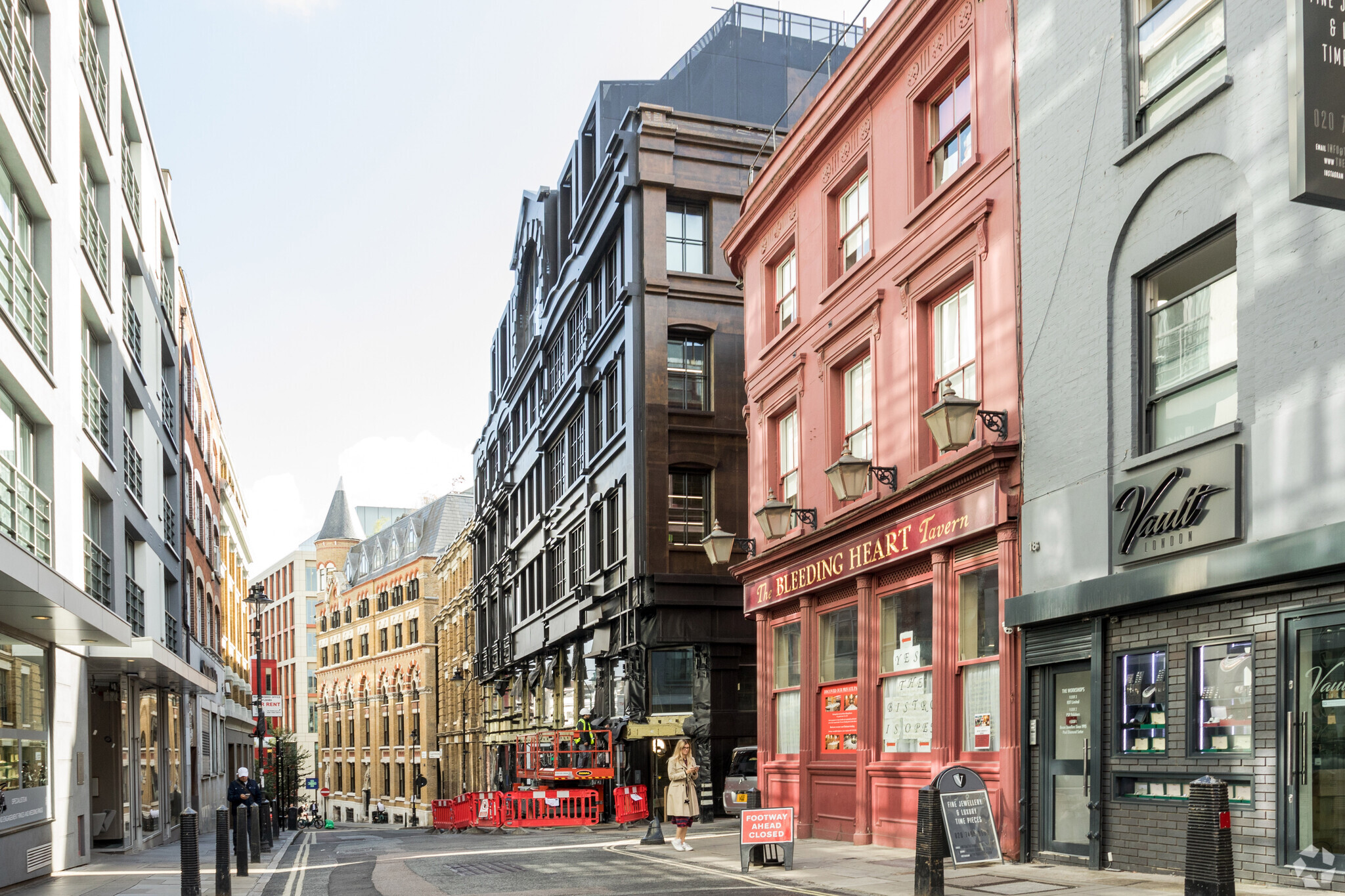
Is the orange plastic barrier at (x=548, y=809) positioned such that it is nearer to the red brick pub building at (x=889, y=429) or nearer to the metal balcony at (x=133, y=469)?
the red brick pub building at (x=889, y=429)

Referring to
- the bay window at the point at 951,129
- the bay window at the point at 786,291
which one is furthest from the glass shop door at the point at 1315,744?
the bay window at the point at 786,291

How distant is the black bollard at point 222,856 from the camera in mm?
13484

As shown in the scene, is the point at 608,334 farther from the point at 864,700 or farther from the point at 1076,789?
the point at 1076,789

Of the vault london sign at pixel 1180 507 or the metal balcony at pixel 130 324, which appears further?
the metal balcony at pixel 130 324

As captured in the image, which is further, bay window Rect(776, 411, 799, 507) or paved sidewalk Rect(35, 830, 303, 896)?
bay window Rect(776, 411, 799, 507)

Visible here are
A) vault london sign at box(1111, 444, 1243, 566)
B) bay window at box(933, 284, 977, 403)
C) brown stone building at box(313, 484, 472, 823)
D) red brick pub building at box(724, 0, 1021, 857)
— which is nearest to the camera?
vault london sign at box(1111, 444, 1243, 566)

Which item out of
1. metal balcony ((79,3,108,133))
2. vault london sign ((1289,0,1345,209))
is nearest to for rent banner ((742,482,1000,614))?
vault london sign ((1289,0,1345,209))

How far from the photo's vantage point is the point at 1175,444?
12312mm

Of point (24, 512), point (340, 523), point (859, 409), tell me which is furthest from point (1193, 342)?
point (340, 523)

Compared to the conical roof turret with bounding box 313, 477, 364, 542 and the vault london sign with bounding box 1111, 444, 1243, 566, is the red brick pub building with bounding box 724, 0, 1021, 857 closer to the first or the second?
the vault london sign with bounding box 1111, 444, 1243, 566

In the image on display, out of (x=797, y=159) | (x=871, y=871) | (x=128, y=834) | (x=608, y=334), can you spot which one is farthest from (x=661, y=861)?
(x=608, y=334)

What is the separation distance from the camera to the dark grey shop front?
10.3m

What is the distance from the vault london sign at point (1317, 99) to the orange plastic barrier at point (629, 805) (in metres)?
22.8

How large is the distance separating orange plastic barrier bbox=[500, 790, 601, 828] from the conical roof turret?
268 ft
